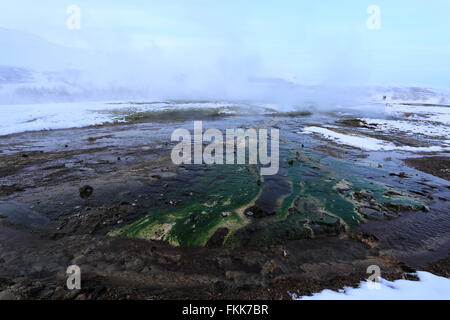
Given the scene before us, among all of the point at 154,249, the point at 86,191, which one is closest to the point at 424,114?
the point at 154,249

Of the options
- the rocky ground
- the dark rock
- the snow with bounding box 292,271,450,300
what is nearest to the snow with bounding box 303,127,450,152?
the rocky ground

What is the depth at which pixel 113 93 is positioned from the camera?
3634 inches

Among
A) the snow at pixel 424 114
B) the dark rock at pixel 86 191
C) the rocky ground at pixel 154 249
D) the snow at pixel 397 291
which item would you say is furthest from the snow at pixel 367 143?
the snow at pixel 424 114

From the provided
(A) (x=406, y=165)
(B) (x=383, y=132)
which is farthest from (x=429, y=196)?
(B) (x=383, y=132)

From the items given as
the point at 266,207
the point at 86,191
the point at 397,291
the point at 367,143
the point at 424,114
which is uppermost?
the point at 424,114

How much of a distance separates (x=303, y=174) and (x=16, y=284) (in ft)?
40.6

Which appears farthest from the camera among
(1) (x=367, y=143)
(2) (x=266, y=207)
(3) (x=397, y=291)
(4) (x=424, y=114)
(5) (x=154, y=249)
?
(4) (x=424, y=114)

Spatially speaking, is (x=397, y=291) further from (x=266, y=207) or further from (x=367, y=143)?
(x=367, y=143)

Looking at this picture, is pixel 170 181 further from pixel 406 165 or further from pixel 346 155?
pixel 406 165

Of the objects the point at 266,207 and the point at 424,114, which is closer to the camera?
the point at 266,207

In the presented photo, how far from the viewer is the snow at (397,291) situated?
14.5 ft

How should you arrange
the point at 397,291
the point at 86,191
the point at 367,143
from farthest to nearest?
the point at 367,143 → the point at 86,191 → the point at 397,291

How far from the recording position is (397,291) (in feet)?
15.2

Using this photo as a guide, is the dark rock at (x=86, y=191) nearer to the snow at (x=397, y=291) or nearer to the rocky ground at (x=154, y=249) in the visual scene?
the rocky ground at (x=154, y=249)
